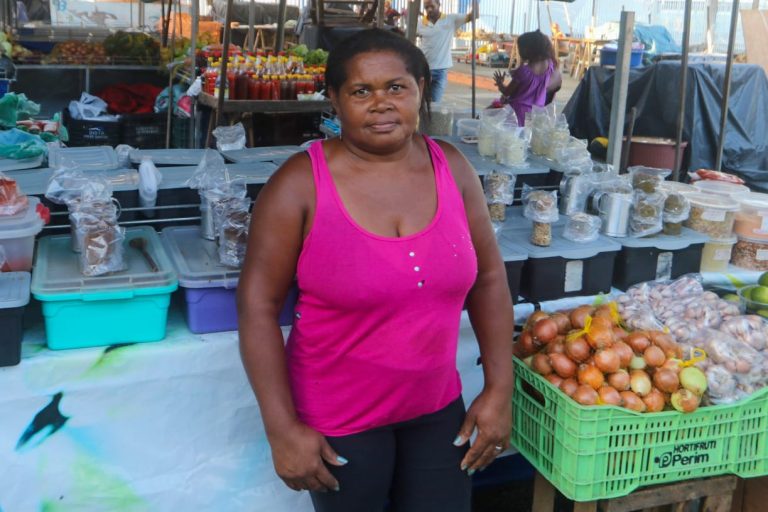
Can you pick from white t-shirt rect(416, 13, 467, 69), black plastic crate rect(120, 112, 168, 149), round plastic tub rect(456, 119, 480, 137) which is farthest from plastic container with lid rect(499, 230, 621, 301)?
white t-shirt rect(416, 13, 467, 69)

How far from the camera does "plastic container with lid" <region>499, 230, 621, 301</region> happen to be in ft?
8.53

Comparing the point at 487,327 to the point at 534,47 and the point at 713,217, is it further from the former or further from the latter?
the point at 534,47

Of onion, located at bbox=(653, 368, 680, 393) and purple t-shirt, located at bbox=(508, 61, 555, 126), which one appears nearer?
onion, located at bbox=(653, 368, 680, 393)

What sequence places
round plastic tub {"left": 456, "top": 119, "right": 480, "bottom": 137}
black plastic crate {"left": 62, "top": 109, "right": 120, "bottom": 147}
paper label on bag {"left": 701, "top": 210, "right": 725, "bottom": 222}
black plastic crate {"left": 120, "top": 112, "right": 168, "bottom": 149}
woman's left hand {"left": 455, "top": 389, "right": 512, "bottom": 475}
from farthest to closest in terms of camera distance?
black plastic crate {"left": 120, "top": 112, "right": 168, "bottom": 149}, black plastic crate {"left": 62, "top": 109, "right": 120, "bottom": 147}, round plastic tub {"left": 456, "top": 119, "right": 480, "bottom": 137}, paper label on bag {"left": 701, "top": 210, "right": 725, "bottom": 222}, woman's left hand {"left": 455, "top": 389, "right": 512, "bottom": 475}

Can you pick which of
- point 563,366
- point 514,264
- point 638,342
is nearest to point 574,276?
point 514,264

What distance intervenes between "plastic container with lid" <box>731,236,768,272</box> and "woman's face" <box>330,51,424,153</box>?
6.19 ft

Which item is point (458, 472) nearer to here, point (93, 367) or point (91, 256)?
point (93, 367)

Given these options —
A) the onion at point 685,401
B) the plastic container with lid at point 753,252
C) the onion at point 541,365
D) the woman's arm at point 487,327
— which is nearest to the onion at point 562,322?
the onion at point 541,365

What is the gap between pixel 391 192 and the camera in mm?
1660

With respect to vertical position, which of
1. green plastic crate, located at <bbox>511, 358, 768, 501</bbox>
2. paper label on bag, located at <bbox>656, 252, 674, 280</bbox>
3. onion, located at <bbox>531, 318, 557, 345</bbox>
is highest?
paper label on bag, located at <bbox>656, 252, 674, 280</bbox>

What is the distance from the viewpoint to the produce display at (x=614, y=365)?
79.5 inches

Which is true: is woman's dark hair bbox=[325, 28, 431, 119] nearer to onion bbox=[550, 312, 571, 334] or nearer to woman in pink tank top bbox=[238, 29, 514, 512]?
woman in pink tank top bbox=[238, 29, 514, 512]

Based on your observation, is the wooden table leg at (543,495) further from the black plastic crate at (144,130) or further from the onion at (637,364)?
the black plastic crate at (144,130)

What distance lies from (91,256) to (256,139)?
4.26 m
